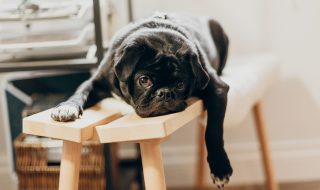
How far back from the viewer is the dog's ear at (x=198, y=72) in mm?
1077

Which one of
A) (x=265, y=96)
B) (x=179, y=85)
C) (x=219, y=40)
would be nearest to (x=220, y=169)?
(x=179, y=85)

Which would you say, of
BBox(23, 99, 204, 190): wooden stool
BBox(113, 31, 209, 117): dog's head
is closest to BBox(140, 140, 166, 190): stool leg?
BBox(23, 99, 204, 190): wooden stool

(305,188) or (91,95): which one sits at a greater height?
(91,95)

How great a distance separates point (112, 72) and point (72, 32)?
333 mm

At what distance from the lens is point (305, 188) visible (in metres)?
1.90

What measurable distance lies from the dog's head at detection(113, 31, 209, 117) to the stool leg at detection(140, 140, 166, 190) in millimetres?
110

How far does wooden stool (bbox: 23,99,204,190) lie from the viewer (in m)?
0.91

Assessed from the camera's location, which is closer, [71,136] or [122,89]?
[71,136]

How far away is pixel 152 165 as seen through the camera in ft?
3.10

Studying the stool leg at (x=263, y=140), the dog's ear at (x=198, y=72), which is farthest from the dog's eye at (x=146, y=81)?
the stool leg at (x=263, y=140)

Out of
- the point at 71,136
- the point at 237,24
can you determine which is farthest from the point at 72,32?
the point at 237,24

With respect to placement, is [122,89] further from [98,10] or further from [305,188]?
[305,188]

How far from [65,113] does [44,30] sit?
0.55 meters

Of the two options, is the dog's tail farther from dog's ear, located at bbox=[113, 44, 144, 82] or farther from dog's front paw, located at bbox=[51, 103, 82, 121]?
dog's front paw, located at bbox=[51, 103, 82, 121]
